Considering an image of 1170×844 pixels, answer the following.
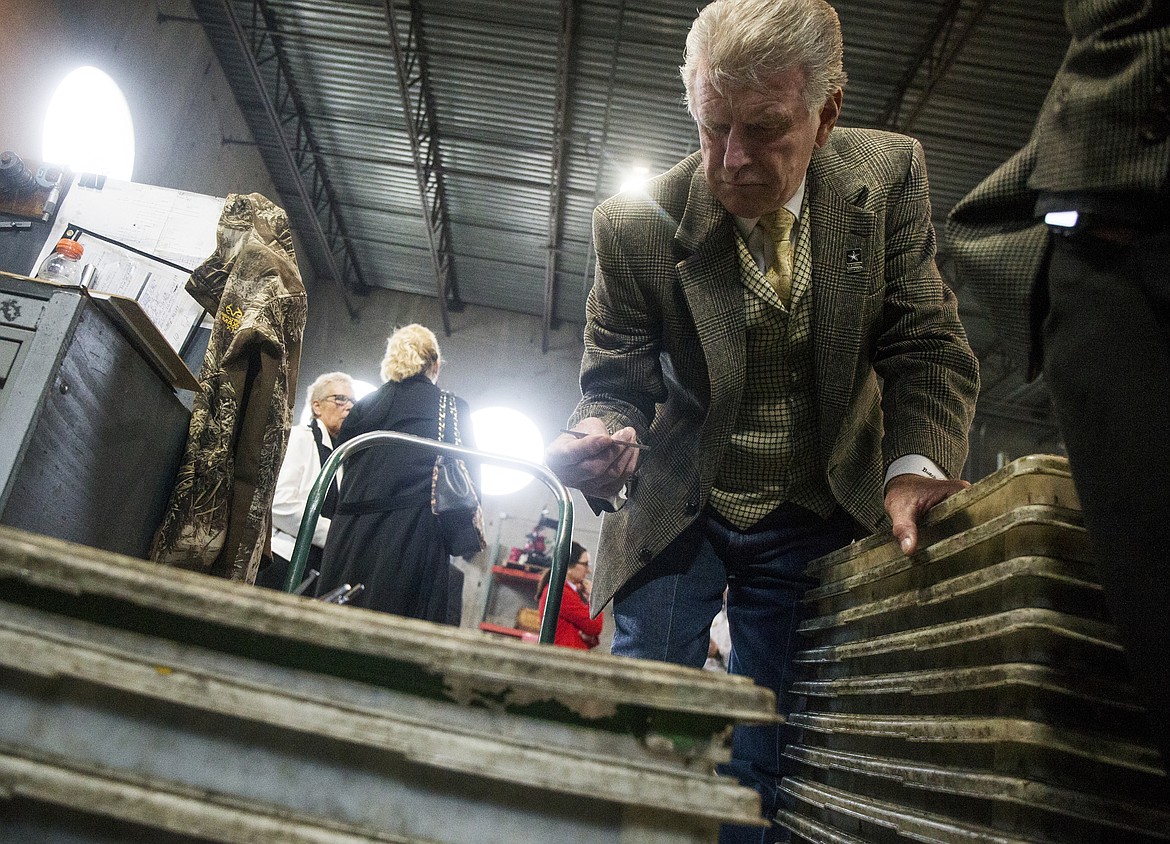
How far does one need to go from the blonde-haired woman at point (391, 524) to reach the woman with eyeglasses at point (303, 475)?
0.63 meters

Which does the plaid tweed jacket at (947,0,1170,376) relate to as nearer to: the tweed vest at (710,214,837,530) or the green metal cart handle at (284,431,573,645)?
the tweed vest at (710,214,837,530)

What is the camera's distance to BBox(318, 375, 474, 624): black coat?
3418 millimetres

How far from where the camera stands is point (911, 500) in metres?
1.21

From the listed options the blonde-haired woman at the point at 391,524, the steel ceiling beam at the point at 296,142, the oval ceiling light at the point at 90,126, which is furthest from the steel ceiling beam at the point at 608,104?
the blonde-haired woman at the point at 391,524

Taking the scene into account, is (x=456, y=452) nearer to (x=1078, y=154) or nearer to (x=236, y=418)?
(x=236, y=418)

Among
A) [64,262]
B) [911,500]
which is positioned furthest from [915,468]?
[64,262]

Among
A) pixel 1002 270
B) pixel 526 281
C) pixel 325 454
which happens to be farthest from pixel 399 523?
pixel 526 281

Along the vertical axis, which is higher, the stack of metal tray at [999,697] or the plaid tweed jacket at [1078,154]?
the plaid tweed jacket at [1078,154]

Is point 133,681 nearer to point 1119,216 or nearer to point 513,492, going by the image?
point 1119,216

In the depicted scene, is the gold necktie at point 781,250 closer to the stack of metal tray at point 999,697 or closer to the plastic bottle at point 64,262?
the stack of metal tray at point 999,697

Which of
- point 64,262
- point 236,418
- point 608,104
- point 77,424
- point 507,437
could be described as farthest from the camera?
point 507,437

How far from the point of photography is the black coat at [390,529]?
3.42 metres

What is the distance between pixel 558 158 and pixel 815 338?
815cm

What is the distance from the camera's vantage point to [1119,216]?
80cm
